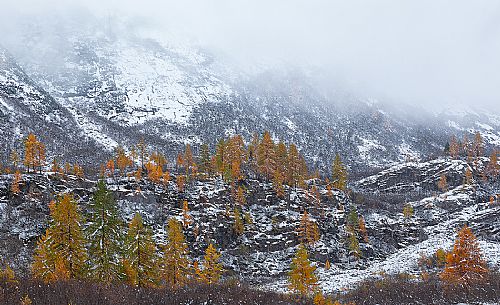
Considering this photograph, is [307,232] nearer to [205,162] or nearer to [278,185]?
[278,185]

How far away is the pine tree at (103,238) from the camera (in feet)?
117

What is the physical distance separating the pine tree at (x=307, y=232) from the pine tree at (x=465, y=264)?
33.0 meters

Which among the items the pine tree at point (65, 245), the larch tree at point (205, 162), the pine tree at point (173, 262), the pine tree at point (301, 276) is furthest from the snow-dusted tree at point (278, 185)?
the pine tree at point (65, 245)

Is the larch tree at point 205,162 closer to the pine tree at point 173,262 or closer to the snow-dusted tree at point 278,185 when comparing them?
the snow-dusted tree at point 278,185

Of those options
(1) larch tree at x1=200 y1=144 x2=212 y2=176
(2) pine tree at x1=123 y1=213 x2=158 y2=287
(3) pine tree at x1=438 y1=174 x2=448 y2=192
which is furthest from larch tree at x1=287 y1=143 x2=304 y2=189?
(2) pine tree at x1=123 y1=213 x2=158 y2=287

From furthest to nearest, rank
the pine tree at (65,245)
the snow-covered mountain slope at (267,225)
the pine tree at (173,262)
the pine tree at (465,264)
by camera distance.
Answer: the snow-covered mountain slope at (267,225) < the pine tree at (173,262) < the pine tree at (465,264) < the pine tree at (65,245)

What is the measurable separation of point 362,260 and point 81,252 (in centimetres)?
5313

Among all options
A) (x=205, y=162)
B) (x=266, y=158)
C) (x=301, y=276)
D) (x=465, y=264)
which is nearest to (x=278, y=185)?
(x=266, y=158)

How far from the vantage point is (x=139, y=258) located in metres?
38.2

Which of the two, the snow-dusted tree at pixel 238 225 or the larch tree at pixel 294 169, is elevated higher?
the larch tree at pixel 294 169

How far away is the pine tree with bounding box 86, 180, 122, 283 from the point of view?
35531mm

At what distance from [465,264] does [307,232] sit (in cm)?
3462

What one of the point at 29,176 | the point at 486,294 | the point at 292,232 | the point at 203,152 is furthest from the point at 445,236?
the point at 29,176

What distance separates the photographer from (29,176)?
69.9m
